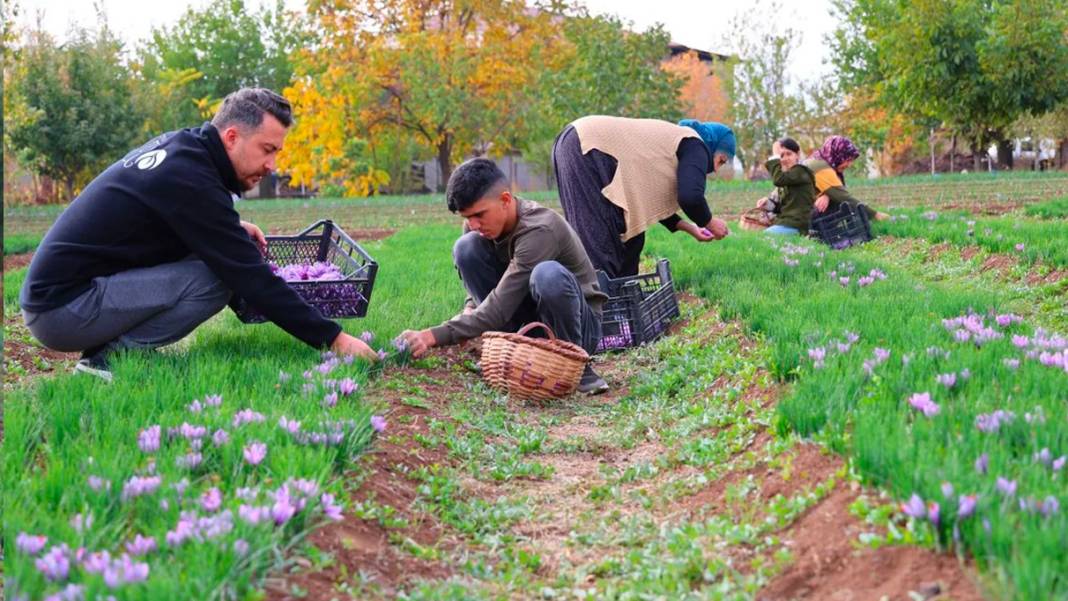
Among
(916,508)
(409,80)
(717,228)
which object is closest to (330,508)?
(916,508)

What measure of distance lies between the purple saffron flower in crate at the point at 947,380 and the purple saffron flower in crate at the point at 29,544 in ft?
9.38

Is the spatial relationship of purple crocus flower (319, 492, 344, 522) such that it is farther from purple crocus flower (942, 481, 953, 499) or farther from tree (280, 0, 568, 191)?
tree (280, 0, 568, 191)

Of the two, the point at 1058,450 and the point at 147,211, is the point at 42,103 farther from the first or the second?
the point at 1058,450

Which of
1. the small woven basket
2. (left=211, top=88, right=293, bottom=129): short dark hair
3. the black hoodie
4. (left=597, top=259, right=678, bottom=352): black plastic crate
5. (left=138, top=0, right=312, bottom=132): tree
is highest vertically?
(left=138, top=0, right=312, bottom=132): tree

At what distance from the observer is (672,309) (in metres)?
6.61

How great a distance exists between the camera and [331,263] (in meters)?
6.31

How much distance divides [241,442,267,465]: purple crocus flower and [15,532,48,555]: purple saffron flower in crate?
0.69 m

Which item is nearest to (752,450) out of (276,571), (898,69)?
(276,571)

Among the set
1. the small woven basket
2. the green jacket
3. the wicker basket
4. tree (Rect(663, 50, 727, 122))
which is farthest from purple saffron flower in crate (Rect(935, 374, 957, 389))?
tree (Rect(663, 50, 727, 122))

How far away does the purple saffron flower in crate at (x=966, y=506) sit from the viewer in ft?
7.64

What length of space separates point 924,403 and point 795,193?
25.4 ft

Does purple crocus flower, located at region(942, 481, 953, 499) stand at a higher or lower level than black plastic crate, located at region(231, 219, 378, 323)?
lower

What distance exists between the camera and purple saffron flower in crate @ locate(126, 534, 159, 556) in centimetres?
236

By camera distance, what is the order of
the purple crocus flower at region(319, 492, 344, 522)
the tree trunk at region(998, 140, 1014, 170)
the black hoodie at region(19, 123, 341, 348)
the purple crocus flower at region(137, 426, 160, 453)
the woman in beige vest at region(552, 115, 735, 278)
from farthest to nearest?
the tree trunk at region(998, 140, 1014, 170)
the woman in beige vest at region(552, 115, 735, 278)
the black hoodie at region(19, 123, 341, 348)
the purple crocus flower at region(137, 426, 160, 453)
the purple crocus flower at region(319, 492, 344, 522)
